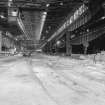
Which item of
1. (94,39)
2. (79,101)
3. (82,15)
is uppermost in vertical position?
(82,15)

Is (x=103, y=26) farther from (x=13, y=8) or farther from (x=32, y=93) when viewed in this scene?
(x=32, y=93)

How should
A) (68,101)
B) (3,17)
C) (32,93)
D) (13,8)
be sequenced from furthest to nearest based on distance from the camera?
1. (3,17)
2. (13,8)
3. (32,93)
4. (68,101)

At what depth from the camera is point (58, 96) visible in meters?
6.48

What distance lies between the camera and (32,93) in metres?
6.95

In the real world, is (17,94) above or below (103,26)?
below

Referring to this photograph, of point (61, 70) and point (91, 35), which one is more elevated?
point (91, 35)

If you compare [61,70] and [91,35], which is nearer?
[61,70]

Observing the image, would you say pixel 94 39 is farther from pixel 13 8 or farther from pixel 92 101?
pixel 92 101

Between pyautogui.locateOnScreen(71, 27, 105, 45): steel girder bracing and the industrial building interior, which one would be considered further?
pyautogui.locateOnScreen(71, 27, 105, 45): steel girder bracing

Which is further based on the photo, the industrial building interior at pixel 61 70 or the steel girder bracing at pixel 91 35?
the steel girder bracing at pixel 91 35

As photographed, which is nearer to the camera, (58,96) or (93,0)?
(58,96)

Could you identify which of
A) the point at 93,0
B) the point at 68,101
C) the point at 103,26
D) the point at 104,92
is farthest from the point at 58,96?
the point at 93,0

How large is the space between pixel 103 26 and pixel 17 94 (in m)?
25.7

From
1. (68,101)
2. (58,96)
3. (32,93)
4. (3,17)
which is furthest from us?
(3,17)
